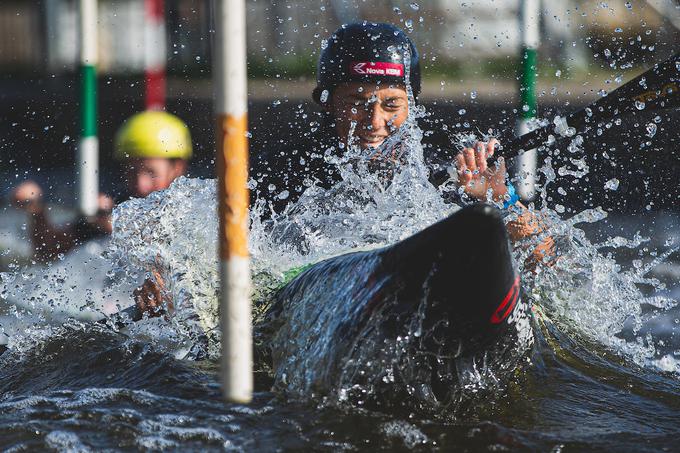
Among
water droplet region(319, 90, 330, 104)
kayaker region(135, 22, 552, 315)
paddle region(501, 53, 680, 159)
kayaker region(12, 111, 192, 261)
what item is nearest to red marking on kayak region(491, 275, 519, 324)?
paddle region(501, 53, 680, 159)

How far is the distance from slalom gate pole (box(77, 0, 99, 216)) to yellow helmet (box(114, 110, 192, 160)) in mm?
221

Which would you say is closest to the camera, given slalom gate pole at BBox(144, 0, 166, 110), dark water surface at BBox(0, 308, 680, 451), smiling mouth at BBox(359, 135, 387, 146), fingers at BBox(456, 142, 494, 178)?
dark water surface at BBox(0, 308, 680, 451)

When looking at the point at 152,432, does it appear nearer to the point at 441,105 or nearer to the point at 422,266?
the point at 422,266

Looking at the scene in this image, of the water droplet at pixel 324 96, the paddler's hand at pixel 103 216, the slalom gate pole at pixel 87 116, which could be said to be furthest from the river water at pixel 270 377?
the slalom gate pole at pixel 87 116

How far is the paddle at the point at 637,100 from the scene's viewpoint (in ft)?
11.0

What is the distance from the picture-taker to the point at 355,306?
2566 mm

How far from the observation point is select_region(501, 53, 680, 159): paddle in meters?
3.35

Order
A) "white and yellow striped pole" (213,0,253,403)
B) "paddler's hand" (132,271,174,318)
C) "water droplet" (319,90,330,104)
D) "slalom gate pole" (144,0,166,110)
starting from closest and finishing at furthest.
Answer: "white and yellow striped pole" (213,0,253,403)
"paddler's hand" (132,271,174,318)
"water droplet" (319,90,330,104)
"slalom gate pole" (144,0,166,110)

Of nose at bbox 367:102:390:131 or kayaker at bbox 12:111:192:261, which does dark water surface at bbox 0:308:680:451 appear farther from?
kayaker at bbox 12:111:192:261

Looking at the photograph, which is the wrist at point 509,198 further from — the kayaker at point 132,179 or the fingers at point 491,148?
the kayaker at point 132,179

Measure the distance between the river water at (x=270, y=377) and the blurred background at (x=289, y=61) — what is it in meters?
3.98

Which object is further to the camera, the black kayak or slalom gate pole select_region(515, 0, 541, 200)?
slalom gate pole select_region(515, 0, 541, 200)

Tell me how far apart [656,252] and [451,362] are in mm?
4918

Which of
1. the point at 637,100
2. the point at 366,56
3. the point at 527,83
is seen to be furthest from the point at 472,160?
the point at 527,83
